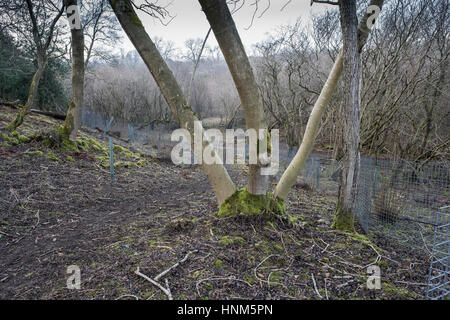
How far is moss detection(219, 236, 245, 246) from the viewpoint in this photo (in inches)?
109

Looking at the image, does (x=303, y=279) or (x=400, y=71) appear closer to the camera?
(x=303, y=279)

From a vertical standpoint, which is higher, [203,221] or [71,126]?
[71,126]

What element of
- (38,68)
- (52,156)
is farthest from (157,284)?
(38,68)

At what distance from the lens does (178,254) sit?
8.50ft

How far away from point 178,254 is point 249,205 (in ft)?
3.48

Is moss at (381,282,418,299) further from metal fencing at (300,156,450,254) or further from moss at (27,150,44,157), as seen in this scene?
moss at (27,150,44,157)

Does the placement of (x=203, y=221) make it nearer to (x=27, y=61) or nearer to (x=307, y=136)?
(x=307, y=136)

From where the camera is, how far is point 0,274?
255cm

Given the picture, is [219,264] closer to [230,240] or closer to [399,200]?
[230,240]

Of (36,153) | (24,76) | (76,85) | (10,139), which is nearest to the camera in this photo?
(36,153)

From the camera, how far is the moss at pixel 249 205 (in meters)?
3.22

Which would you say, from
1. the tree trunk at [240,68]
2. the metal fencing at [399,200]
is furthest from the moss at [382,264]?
the metal fencing at [399,200]

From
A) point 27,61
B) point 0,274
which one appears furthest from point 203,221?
point 27,61
